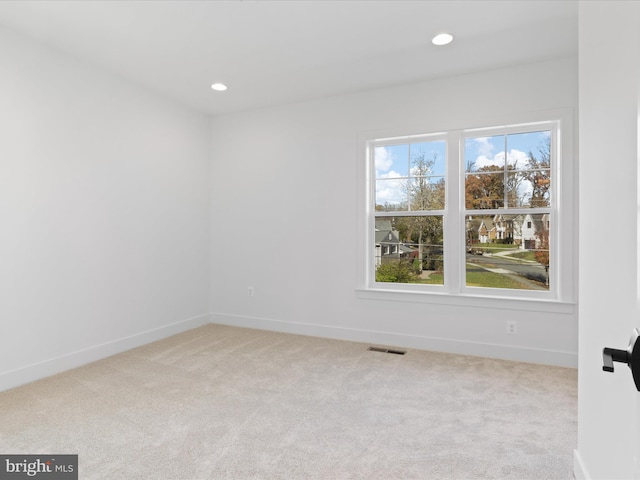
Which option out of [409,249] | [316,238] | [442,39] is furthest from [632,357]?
[316,238]

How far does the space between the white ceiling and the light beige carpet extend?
268cm

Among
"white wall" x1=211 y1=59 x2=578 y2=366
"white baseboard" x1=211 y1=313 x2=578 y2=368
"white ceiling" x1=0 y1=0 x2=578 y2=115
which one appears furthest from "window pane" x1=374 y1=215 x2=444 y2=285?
"white ceiling" x1=0 y1=0 x2=578 y2=115

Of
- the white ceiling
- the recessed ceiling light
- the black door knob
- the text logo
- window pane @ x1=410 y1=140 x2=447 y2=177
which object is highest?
the white ceiling

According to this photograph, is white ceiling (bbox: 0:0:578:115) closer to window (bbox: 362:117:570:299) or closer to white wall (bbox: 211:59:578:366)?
white wall (bbox: 211:59:578:366)

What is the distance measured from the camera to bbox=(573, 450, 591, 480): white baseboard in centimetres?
170

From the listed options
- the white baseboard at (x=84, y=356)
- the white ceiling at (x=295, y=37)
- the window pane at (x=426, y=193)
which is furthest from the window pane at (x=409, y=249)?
the white baseboard at (x=84, y=356)

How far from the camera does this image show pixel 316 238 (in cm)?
436

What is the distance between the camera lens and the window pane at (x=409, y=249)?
3957 millimetres

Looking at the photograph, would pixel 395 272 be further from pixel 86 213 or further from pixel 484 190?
pixel 86 213

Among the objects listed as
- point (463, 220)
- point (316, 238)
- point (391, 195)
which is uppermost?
point (391, 195)

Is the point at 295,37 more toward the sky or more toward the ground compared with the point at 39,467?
more toward the sky

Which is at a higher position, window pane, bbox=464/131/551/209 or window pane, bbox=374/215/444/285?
window pane, bbox=464/131/551/209

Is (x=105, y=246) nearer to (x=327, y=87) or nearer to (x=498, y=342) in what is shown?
(x=327, y=87)

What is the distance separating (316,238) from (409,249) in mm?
1033
